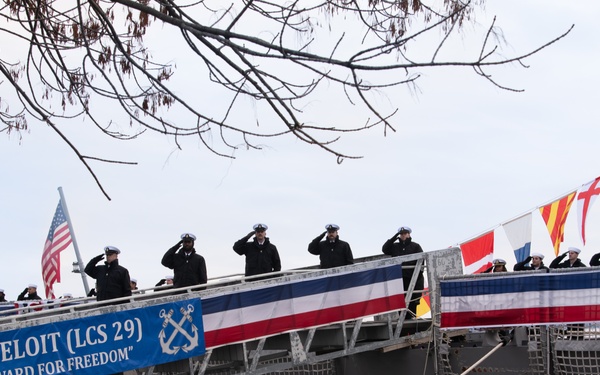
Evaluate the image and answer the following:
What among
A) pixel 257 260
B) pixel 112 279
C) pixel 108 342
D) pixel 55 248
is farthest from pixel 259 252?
pixel 55 248

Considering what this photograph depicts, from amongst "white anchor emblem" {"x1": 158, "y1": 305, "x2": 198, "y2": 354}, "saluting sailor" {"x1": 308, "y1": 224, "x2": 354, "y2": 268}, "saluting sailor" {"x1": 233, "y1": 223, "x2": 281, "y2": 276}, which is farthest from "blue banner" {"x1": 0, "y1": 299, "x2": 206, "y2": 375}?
"saluting sailor" {"x1": 308, "y1": 224, "x2": 354, "y2": 268}

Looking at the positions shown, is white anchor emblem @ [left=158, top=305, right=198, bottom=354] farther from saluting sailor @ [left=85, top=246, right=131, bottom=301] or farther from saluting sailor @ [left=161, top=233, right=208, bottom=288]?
saluting sailor @ [left=161, top=233, right=208, bottom=288]

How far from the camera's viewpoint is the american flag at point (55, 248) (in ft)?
78.1

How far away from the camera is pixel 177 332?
12.8 m

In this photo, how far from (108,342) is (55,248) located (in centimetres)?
1237

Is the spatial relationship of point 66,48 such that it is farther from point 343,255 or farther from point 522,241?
point 522,241

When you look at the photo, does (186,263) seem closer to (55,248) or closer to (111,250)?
(111,250)

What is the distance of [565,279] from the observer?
13.7 metres

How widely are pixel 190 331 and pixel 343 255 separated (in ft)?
11.6

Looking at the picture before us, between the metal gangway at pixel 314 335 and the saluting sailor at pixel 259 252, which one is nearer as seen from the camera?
the metal gangway at pixel 314 335

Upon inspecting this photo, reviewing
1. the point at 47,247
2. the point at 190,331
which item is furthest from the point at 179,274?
the point at 47,247

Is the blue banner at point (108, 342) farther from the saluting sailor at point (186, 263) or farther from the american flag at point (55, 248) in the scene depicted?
the american flag at point (55, 248)

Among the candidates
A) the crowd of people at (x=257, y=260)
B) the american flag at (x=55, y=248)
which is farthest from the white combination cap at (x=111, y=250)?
the american flag at (x=55, y=248)

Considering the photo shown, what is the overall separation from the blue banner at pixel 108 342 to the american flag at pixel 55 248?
11595 millimetres
